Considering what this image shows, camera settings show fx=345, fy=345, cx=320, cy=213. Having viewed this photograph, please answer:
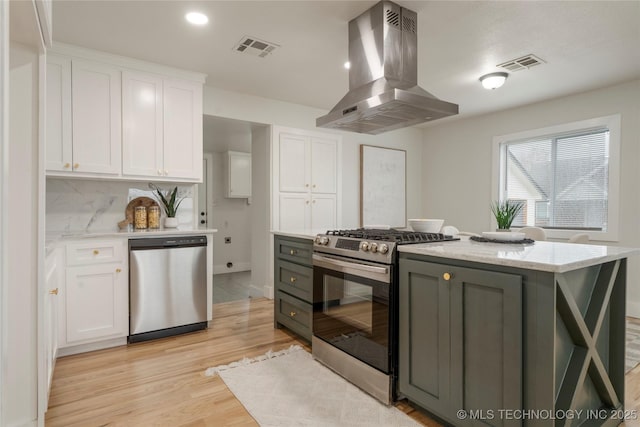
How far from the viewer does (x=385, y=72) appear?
7.54ft

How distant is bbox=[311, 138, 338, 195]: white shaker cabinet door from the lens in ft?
14.8

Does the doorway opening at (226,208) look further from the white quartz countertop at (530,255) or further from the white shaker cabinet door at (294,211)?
the white quartz countertop at (530,255)

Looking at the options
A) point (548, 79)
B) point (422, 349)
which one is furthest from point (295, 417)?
point (548, 79)

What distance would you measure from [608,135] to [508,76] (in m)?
1.39

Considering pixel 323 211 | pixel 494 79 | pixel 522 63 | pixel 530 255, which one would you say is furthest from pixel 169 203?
pixel 522 63

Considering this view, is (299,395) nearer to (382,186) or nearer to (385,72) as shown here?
(385,72)

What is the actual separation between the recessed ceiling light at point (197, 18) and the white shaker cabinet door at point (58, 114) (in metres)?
1.19

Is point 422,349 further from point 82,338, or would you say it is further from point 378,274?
point 82,338

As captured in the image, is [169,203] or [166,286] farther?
[169,203]

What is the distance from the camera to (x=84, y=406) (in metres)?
1.99

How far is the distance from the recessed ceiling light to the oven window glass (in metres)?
1.99

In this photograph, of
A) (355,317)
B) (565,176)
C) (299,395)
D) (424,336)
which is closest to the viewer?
(424,336)

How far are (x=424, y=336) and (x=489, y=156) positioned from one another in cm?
385

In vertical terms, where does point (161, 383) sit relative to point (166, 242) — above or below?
below
